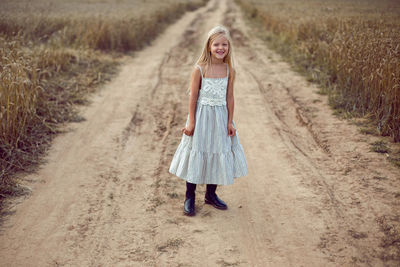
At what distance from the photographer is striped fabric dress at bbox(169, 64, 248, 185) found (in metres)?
3.35

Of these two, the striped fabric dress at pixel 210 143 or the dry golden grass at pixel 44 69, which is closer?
the striped fabric dress at pixel 210 143

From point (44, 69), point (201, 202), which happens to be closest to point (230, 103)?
point (201, 202)

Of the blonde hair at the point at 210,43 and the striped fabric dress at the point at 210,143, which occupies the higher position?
the blonde hair at the point at 210,43

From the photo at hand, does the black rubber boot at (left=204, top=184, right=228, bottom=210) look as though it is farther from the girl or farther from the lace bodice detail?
the lace bodice detail

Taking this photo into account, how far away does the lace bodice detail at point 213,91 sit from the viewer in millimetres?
3336

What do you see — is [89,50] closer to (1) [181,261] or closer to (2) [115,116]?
(2) [115,116]

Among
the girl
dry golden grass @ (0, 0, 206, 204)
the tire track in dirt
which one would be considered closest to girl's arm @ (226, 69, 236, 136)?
the girl

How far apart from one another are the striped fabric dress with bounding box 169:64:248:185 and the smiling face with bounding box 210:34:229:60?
22cm

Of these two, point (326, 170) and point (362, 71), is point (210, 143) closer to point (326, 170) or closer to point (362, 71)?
point (326, 170)

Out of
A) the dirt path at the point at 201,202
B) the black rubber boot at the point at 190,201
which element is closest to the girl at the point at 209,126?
the black rubber boot at the point at 190,201

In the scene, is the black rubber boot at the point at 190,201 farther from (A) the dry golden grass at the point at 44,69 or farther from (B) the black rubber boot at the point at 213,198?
(A) the dry golden grass at the point at 44,69

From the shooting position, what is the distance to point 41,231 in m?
3.23

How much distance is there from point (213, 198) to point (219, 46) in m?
1.44

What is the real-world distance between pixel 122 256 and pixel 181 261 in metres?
0.46
